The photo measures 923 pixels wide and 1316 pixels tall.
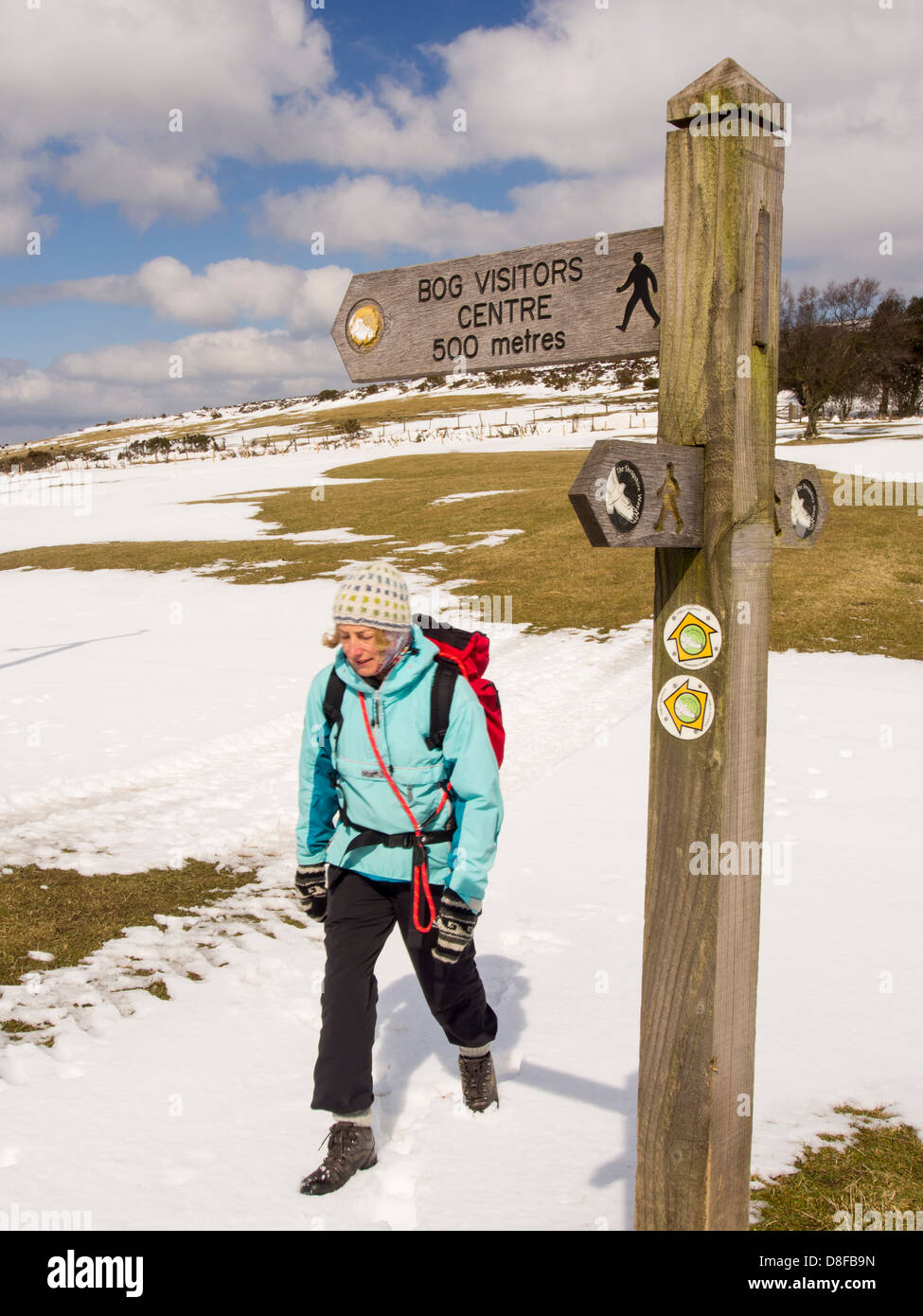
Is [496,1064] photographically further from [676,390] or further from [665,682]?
[676,390]

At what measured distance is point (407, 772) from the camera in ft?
10.6

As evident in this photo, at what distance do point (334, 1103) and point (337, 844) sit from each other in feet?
2.78

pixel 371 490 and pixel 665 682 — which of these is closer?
pixel 665 682

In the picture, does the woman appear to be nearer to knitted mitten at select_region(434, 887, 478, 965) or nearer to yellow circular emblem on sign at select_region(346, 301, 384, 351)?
knitted mitten at select_region(434, 887, 478, 965)

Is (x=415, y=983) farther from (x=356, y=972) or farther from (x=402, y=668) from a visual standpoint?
(x=402, y=668)

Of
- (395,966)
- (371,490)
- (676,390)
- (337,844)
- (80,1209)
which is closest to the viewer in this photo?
(676,390)

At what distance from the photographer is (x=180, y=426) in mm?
123625

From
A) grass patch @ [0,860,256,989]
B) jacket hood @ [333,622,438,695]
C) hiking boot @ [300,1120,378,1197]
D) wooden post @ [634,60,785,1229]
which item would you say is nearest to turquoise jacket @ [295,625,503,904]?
jacket hood @ [333,622,438,695]

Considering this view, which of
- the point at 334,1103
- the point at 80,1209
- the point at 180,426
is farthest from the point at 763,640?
the point at 180,426

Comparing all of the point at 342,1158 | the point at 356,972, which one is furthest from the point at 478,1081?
the point at 356,972

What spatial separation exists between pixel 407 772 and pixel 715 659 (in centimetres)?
121

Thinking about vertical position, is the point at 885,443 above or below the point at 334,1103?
above

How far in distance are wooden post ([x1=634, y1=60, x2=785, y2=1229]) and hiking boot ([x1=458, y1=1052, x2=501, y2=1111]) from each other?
1070mm

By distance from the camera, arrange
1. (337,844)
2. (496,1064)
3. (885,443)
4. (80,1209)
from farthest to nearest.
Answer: (885,443), (496,1064), (337,844), (80,1209)
